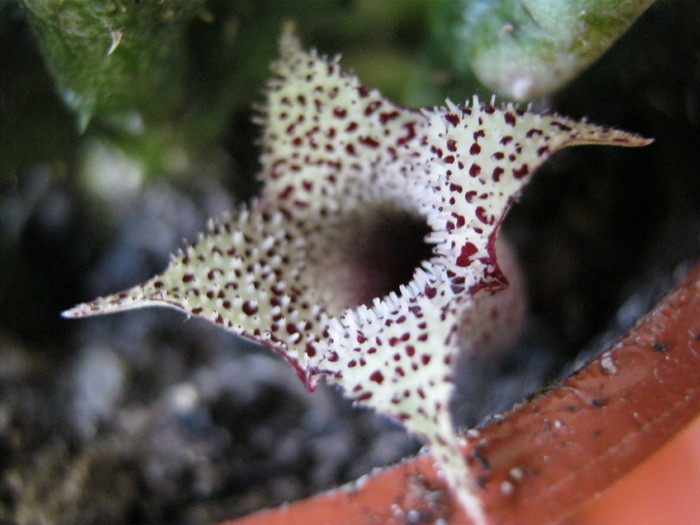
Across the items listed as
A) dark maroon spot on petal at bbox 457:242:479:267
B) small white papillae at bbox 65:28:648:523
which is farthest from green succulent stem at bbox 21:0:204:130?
dark maroon spot on petal at bbox 457:242:479:267

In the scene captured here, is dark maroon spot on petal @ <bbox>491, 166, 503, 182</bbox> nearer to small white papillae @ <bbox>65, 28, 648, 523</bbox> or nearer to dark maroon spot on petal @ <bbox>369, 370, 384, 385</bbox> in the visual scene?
small white papillae @ <bbox>65, 28, 648, 523</bbox>

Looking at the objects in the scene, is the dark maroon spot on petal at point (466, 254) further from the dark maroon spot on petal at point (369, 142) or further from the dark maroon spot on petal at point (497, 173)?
the dark maroon spot on petal at point (369, 142)

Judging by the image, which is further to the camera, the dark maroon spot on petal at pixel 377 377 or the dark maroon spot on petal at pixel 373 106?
the dark maroon spot on petal at pixel 373 106

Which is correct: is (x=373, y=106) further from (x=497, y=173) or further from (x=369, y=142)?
(x=497, y=173)

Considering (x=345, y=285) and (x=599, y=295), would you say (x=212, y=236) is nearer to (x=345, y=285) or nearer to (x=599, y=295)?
(x=345, y=285)

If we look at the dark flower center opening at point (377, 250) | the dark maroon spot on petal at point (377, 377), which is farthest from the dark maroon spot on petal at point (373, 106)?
the dark maroon spot on petal at point (377, 377)

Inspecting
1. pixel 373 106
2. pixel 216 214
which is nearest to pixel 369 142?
pixel 373 106

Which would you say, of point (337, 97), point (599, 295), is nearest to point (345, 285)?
point (337, 97)
